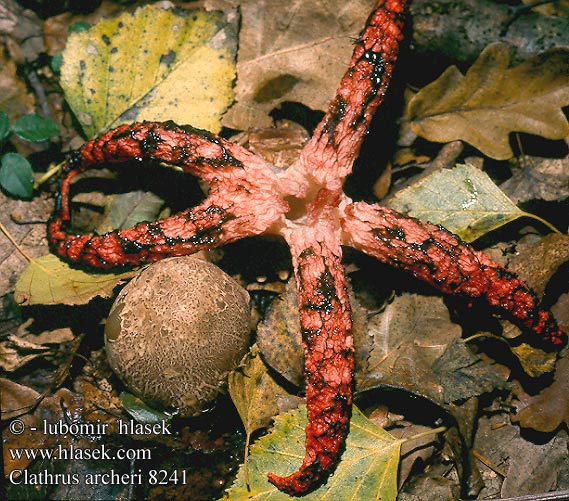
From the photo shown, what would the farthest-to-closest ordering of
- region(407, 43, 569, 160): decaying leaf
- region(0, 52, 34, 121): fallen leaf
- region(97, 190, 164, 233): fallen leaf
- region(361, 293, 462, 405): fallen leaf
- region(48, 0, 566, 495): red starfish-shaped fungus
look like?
region(0, 52, 34, 121): fallen leaf < region(97, 190, 164, 233): fallen leaf < region(407, 43, 569, 160): decaying leaf < region(361, 293, 462, 405): fallen leaf < region(48, 0, 566, 495): red starfish-shaped fungus

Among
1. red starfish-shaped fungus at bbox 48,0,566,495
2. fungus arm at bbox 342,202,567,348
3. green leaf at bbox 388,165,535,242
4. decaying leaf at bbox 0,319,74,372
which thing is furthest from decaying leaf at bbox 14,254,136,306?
green leaf at bbox 388,165,535,242

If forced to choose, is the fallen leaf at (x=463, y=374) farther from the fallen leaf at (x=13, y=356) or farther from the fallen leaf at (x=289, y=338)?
the fallen leaf at (x=13, y=356)

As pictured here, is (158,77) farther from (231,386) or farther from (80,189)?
(231,386)

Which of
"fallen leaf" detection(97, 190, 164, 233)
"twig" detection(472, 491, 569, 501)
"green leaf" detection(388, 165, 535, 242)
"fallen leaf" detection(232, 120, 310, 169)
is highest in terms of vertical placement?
"fallen leaf" detection(232, 120, 310, 169)

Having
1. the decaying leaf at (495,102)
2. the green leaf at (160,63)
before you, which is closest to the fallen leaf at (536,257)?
the decaying leaf at (495,102)

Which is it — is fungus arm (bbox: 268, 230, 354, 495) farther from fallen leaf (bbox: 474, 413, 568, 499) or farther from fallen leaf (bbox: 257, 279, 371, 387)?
fallen leaf (bbox: 474, 413, 568, 499)

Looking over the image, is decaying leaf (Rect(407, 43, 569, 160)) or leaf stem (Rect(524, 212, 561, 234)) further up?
decaying leaf (Rect(407, 43, 569, 160))
